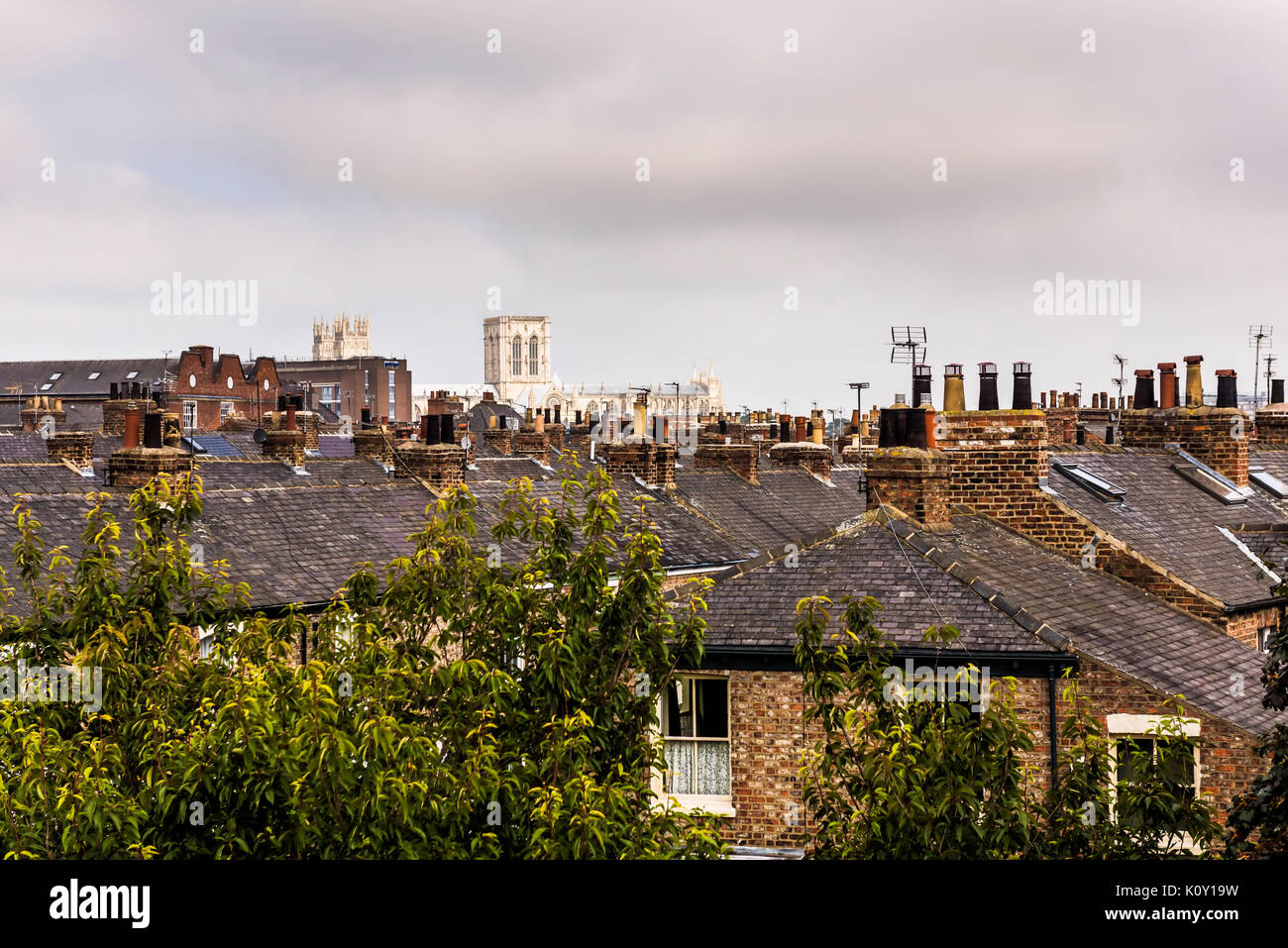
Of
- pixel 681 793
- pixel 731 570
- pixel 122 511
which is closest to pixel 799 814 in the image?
pixel 681 793

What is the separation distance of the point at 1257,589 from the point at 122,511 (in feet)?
63.7

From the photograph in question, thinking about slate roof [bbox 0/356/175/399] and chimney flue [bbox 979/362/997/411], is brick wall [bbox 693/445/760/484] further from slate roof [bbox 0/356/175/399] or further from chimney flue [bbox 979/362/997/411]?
slate roof [bbox 0/356/175/399]

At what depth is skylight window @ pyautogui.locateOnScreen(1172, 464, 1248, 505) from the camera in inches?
1196

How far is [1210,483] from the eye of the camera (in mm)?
31000

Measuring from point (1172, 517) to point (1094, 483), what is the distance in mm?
1712

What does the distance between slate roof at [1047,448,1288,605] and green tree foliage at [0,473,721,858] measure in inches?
597

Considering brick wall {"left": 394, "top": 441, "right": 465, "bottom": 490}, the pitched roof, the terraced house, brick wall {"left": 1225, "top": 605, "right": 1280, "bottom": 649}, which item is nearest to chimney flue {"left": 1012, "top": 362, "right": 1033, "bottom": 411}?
the terraced house

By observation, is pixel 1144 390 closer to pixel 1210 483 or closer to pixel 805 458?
pixel 1210 483

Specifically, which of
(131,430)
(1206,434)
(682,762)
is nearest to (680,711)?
(682,762)

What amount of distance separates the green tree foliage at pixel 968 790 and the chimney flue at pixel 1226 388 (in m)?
26.2

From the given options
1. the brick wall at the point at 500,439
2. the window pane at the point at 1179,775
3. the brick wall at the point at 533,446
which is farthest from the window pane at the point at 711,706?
the brick wall at the point at 500,439

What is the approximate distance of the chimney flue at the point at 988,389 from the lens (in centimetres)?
2494

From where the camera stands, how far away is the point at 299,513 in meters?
29.0
